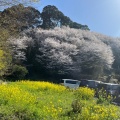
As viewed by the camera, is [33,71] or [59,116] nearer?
[59,116]

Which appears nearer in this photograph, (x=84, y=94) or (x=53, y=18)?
(x=84, y=94)

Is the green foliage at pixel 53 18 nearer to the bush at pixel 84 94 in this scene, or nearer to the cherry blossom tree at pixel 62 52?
the cherry blossom tree at pixel 62 52

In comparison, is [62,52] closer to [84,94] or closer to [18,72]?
[18,72]

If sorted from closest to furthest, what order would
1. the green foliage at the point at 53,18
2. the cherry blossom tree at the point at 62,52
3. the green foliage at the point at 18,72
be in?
the green foliage at the point at 18,72, the cherry blossom tree at the point at 62,52, the green foliage at the point at 53,18

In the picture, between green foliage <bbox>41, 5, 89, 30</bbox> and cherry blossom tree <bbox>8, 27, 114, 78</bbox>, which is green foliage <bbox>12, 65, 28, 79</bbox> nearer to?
cherry blossom tree <bbox>8, 27, 114, 78</bbox>

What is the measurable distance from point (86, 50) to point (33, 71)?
6.72 m

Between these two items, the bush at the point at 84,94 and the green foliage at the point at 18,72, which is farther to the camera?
the green foliage at the point at 18,72

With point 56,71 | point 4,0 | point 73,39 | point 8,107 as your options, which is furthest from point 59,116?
point 73,39

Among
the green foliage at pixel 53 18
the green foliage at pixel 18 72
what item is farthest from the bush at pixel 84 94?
the green foliage at pixel 53 18

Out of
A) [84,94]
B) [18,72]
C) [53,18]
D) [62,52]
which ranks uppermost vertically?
[53,18]

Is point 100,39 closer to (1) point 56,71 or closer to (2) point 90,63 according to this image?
(2) point 90,63

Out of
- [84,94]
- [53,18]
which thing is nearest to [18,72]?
[84,94]

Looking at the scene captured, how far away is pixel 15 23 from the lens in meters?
8.52

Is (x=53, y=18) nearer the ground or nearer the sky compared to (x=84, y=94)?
nearer the sky
